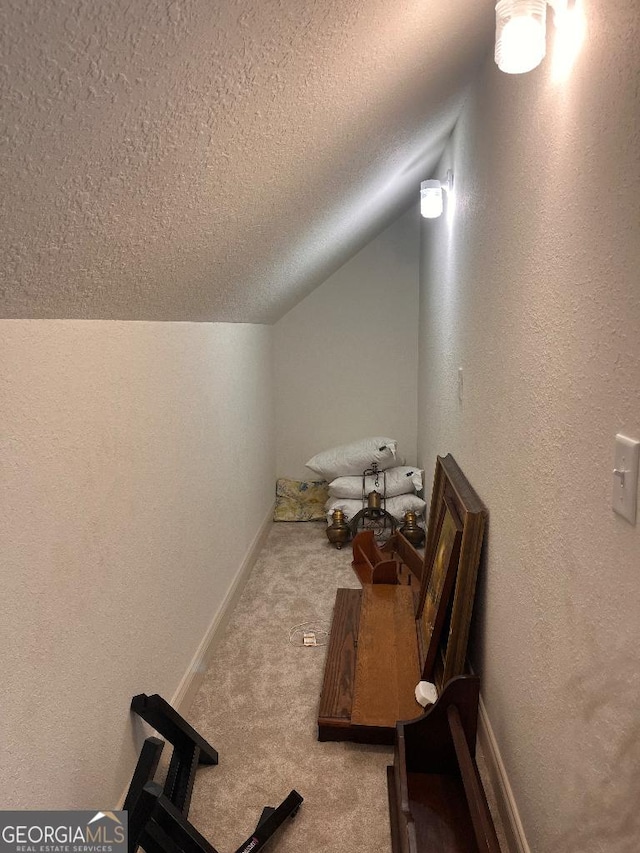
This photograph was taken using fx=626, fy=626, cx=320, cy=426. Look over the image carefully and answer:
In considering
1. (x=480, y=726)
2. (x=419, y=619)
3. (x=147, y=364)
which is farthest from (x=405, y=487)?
(x=147, y=364)

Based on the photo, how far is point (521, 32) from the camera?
1.08 meters

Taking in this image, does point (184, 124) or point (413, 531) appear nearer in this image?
point (184, 124)

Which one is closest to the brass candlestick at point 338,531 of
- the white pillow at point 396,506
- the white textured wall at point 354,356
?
the white pillow at point 396,506

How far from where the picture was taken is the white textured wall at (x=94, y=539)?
3.73ft

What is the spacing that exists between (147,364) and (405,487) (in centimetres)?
246

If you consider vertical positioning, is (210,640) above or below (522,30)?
below

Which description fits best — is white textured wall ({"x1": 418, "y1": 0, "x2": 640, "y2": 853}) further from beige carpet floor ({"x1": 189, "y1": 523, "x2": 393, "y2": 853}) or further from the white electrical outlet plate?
beige carpet floor ({"x1": 189, "y1": 523, "x2": 393, "y2": 853})

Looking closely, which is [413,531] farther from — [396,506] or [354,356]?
[354,356]

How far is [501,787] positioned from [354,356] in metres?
3.17

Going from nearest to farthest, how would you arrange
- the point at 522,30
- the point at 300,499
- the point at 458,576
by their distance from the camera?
1. the point at 522,30
2. the point at 458,576
3. the point at 300,499

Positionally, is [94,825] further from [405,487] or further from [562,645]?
[405,487]

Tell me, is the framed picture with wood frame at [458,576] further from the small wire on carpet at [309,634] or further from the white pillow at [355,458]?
the white pillow at [355,458]

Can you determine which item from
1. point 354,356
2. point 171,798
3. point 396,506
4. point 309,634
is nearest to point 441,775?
point 171,798

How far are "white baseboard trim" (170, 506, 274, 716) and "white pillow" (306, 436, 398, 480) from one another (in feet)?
2.56
